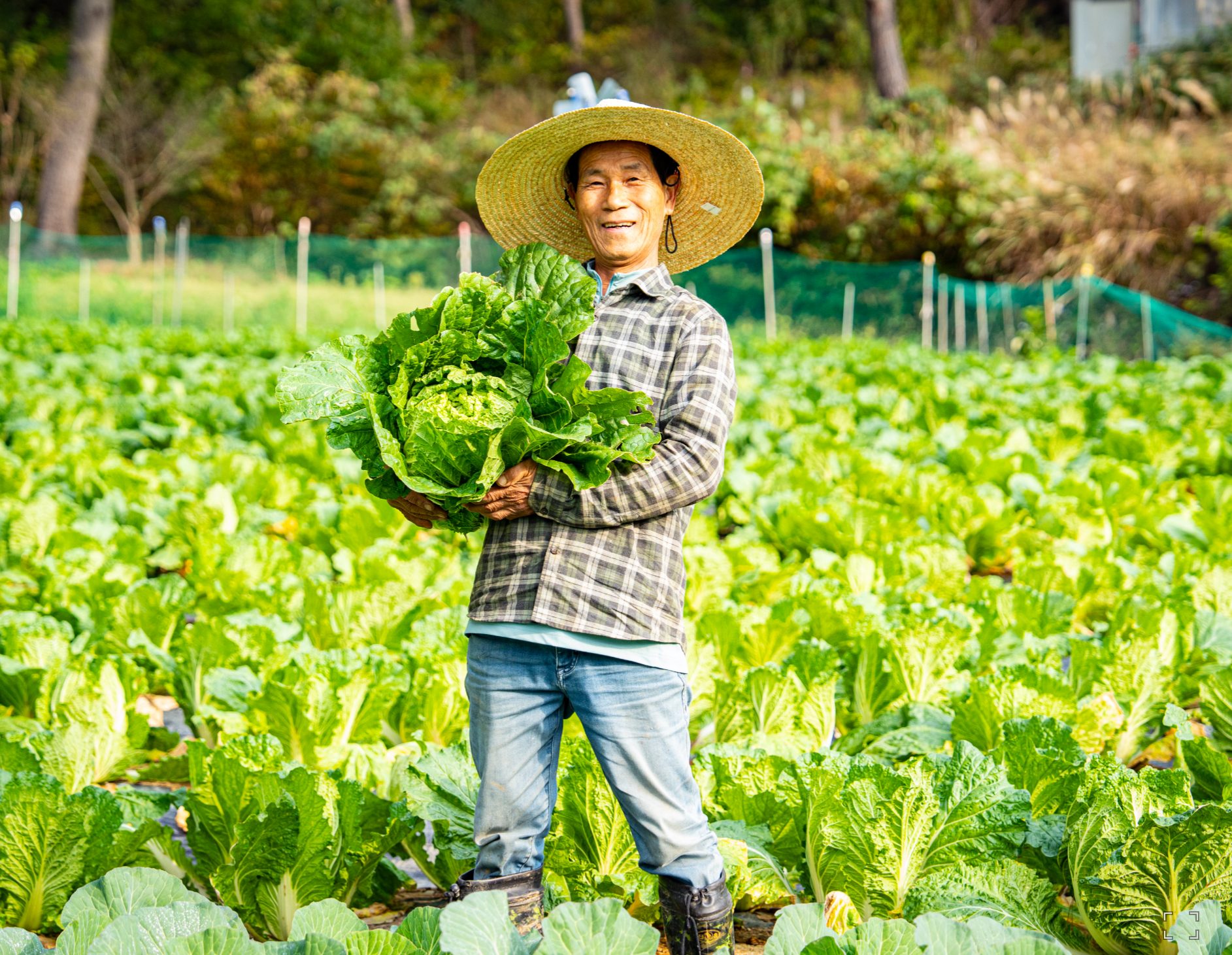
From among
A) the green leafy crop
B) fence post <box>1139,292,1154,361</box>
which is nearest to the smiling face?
the green leafy crop

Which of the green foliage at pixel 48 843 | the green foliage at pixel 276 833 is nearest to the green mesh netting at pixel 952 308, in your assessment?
the green foliage at pixel 276 833

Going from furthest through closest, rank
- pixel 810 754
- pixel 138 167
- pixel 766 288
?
pixel 138 167
pixel 766 288
pixel 810 754

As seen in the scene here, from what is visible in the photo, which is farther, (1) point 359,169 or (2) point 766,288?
(1) point 359,169

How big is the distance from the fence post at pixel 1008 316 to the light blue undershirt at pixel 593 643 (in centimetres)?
1391

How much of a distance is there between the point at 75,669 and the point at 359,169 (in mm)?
25053

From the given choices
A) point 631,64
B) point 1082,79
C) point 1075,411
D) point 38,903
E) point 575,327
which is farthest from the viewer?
point 631,64

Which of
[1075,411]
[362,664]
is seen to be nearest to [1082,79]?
[1075,411]

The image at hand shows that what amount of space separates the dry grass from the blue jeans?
16.6 m

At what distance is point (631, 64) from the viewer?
31.3 meters

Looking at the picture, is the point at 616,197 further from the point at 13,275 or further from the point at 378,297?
Answer: the point at 13,275

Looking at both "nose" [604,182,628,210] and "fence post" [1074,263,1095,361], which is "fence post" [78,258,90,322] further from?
"nose" [604,182,628,210]

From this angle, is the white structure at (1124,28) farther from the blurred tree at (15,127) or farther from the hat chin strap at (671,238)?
the hat chin strap at (671,238)

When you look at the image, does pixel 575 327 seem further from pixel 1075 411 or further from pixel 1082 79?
pixel 1082 79

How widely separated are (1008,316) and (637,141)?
45.5 ft
